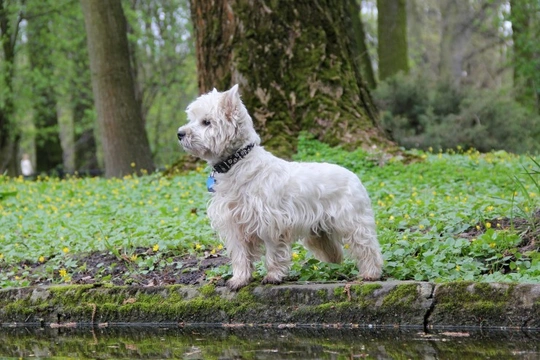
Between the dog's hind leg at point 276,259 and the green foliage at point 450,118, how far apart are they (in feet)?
37.3

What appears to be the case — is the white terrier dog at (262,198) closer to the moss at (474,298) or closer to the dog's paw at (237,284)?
the dog's paw at (237,284)

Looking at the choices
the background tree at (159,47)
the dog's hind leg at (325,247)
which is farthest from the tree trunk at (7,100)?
the dog's hind leg at (325,247)

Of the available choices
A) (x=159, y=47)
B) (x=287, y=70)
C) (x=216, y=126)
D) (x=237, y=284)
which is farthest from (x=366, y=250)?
(x=159, y=47)

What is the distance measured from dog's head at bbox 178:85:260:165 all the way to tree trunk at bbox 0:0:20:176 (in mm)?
19333

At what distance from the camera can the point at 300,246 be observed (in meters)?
7.39

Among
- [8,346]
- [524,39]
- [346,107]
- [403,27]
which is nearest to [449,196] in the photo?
[346,107]

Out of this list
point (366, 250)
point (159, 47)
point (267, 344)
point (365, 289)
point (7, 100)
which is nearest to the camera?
point (267, 344)

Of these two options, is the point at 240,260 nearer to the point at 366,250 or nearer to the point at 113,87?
the point at 366,250

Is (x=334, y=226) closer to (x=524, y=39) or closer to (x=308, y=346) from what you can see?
(x=308, y=346)

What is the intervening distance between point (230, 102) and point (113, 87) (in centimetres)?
1098

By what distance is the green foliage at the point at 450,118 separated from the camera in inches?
681

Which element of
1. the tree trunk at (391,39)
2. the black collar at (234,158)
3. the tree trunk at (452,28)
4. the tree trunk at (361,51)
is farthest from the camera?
the tree trunk at (452,28)

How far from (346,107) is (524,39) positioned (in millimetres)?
15033

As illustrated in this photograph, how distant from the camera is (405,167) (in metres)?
11.3
